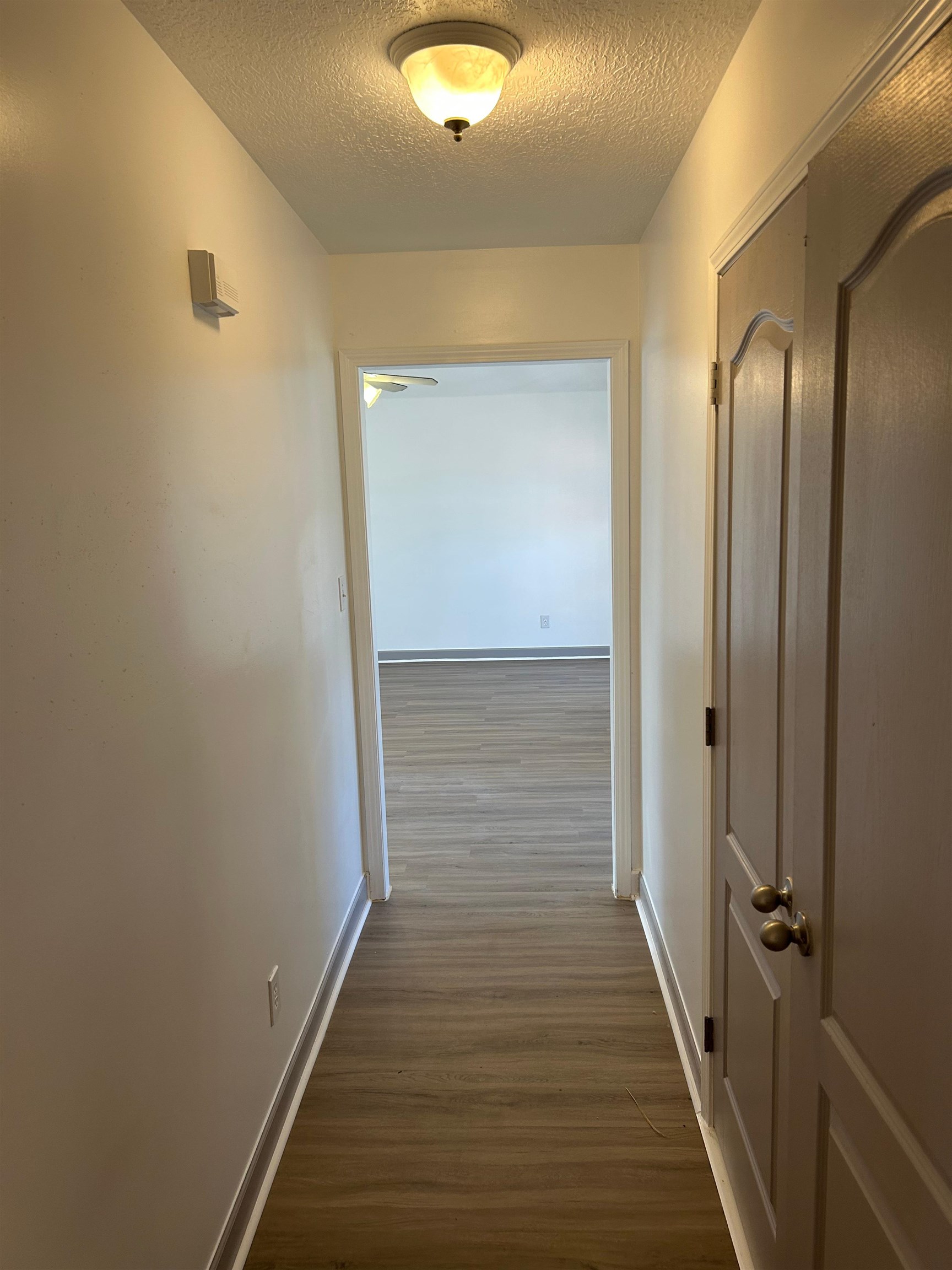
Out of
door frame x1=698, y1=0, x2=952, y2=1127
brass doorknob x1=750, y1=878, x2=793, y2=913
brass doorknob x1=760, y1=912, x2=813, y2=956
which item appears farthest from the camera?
brass doorknob x1=750, y1=878, x2=793, y2=913

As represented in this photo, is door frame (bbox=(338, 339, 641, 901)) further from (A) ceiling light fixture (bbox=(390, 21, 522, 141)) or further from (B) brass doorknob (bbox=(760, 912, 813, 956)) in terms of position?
(B) brass doorknob (bbox=(760, 912, 813, 956))

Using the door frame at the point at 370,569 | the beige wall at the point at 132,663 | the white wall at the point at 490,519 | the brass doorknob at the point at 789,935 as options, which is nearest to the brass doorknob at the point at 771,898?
the brass doorknob at the point at 789,935

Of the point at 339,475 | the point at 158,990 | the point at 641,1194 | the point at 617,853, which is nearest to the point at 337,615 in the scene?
the point at 339,475

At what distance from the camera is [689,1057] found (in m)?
2.46

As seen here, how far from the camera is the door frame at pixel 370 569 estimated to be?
3195 mm

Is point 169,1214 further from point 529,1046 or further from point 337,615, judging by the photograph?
point 337,615

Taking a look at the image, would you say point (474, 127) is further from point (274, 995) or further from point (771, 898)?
point (274, 995)

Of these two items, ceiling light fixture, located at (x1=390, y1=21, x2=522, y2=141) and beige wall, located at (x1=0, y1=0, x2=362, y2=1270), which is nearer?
beige wall, located at (x1=0, y1=0, x2=362, y2=1270)

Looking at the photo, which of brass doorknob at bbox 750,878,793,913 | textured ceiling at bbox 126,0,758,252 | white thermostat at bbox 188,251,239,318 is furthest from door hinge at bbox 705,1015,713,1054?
textured ceiling at bbox 126,0,758,252

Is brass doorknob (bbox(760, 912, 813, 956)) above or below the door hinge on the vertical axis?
above

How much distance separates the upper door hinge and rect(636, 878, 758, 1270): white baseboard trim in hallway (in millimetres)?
1744

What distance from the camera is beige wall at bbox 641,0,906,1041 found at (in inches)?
51.2

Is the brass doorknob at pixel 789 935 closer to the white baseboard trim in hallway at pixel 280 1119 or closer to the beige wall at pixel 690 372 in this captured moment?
the beige wall at pixel 690 372

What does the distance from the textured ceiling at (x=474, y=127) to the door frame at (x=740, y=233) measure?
1.26 ft
